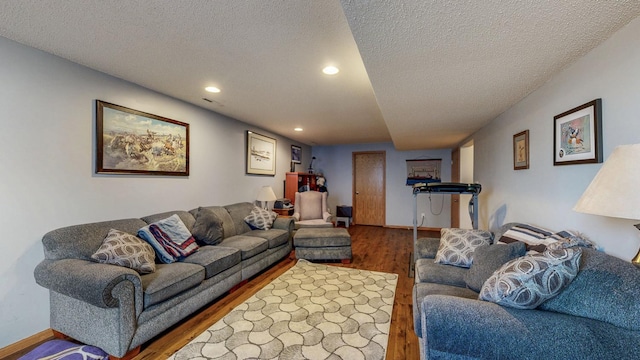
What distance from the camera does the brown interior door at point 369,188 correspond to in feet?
21.7

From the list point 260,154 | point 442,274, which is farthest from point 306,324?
point 260,154

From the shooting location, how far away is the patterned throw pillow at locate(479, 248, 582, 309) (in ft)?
3.57

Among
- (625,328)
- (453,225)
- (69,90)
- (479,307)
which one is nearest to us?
(625,328)

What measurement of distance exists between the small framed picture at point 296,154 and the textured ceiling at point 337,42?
3178mm

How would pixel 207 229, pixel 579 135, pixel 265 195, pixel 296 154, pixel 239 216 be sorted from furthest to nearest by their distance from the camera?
pixel 296 154
pixel 265 195
pixel 239 216
pixel 207 229
pixel 579 135

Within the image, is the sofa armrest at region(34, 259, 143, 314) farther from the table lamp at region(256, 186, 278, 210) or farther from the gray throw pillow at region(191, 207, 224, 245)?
the table lamp at region(256, 186, 278, 210)

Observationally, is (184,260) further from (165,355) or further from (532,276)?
(532,276)

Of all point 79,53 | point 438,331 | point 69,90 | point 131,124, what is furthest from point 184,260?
point 438,331

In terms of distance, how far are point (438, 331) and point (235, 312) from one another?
182cm

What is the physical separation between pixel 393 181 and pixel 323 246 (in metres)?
3.57

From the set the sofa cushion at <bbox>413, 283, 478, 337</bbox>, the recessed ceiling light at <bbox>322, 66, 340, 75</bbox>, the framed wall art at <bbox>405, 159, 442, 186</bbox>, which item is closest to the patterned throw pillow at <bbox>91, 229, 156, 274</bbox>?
the sofa cushion at <bbox>413, 283, 478, 337</bbox>

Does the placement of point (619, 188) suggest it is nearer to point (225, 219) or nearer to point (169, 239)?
point (169, 239)

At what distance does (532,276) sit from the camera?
1.11m

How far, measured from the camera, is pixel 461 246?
220cm
